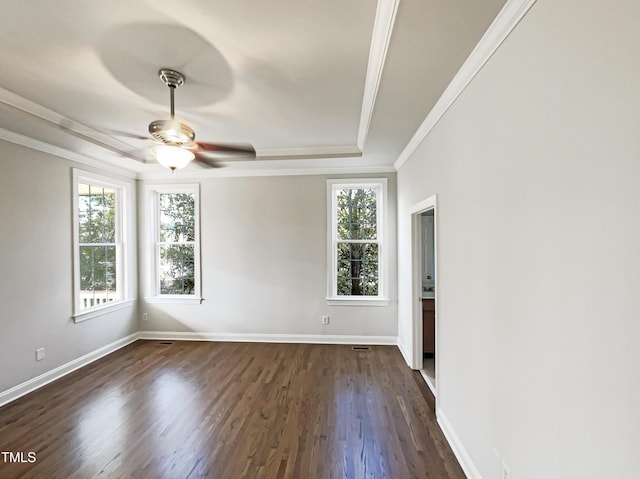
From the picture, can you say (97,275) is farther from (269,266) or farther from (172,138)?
(172,138)

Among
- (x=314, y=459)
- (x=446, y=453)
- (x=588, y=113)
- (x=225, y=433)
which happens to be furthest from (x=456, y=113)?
(x=225, y=433)

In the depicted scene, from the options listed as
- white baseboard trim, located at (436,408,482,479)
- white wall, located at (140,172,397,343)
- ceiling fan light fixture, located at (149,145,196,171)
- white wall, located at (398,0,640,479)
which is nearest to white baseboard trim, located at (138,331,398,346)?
white wall, located at (140,172,397,343)

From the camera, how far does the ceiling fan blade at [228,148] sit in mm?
2299

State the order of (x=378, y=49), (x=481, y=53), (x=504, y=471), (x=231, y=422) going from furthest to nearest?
1. (x=231, y=422)
2. (x=378, y=49)
3. (x=481, y=53)
4. (x=504, y=471)

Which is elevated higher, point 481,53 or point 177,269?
point 481,53

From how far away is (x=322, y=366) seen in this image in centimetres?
369

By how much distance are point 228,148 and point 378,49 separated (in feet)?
4.27

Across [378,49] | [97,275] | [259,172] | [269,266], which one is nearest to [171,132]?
[378,49]

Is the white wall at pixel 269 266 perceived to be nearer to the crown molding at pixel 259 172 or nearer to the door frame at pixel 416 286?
the crown molding at pixel 259 172

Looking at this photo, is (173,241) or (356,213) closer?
(356,213)

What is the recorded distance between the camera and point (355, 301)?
4465 mm

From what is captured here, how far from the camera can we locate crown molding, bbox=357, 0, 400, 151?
4.87 ft

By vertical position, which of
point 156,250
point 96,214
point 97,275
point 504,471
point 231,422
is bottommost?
point 231,422

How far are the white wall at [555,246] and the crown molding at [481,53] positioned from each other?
2.0 inches
